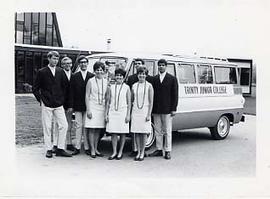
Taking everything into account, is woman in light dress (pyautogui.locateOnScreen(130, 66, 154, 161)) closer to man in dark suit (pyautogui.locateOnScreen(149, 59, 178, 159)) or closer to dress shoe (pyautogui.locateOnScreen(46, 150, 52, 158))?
man in dark suit (pyautogui.locateOnScreen(149, 59, 178, 159))

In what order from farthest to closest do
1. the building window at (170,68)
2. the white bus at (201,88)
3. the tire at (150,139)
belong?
the building window at (170,68)
the white bus at (201,88)
the tire at (150,139)

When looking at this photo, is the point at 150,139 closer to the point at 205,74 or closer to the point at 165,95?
the point at 165,95

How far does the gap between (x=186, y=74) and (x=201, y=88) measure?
0.38 meters

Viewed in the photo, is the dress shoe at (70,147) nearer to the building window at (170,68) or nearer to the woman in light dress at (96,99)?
the woman in light dress at (96,99)

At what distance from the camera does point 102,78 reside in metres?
6.38

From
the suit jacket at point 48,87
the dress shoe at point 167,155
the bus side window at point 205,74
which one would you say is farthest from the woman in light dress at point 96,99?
the bus side window at point 205,74

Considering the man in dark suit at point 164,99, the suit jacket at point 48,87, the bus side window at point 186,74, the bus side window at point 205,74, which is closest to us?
the suit jacket at point 48,87

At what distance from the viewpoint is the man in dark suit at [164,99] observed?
6484 mm

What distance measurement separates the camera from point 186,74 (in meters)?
7.41

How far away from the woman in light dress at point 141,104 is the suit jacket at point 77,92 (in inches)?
25.9

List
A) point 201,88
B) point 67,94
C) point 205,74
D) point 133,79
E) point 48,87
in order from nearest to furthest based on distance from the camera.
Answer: point 48,87
point 67,94
point 133,79
point 201,88
point 205,74

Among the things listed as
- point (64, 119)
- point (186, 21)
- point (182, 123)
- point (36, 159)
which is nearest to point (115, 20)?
point (186, 21)

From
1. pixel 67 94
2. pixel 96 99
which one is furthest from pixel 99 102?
pixel 67 94

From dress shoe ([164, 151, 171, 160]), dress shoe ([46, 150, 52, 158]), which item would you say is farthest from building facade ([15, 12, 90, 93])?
dress shoe ([164, 151, 171, 160])
